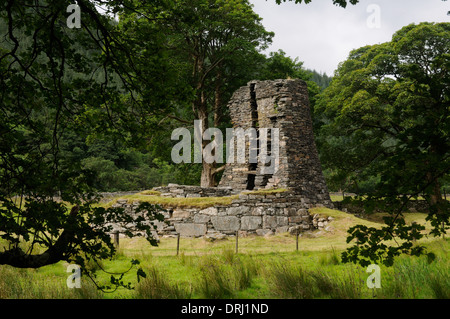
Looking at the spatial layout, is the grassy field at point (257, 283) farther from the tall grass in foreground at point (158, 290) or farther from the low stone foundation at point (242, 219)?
the low stone foundation at point (242, 219)

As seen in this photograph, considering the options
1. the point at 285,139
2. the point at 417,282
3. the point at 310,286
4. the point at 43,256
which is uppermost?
the point at 285,139

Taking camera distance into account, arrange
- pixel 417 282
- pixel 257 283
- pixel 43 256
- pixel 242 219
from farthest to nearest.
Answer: pixel 242 219 → pixel 257 283 → pixel 417 282 → pixel 43 256

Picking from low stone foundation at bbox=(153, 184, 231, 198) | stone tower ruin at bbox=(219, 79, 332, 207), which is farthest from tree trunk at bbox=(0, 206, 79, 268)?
stone tower ruin at bbox=(219, 79, 332, 207)

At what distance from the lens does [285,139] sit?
1540 cm

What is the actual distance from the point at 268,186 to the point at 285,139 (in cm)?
231

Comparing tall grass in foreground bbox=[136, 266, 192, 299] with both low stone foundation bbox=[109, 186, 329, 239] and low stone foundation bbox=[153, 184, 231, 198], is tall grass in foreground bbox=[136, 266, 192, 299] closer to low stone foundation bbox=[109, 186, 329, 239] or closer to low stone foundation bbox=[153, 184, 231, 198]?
low stone foundation bbox=[109, 186, 329, 239]

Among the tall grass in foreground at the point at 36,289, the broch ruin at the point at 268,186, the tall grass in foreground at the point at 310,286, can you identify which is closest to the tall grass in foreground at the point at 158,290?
the tall grass in foreground at the point at 36,289

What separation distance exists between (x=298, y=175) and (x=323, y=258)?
7.29 meters

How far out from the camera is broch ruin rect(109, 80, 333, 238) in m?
13.3

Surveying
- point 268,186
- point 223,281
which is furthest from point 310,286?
point 268,186

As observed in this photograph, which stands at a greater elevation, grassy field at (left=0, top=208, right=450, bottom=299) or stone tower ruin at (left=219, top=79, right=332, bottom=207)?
stone tower ruin at (left=219, top=79, right=332, bottom=207)

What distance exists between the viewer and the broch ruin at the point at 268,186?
43.8 ft

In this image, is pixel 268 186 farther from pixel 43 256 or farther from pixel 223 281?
pixel 43 256

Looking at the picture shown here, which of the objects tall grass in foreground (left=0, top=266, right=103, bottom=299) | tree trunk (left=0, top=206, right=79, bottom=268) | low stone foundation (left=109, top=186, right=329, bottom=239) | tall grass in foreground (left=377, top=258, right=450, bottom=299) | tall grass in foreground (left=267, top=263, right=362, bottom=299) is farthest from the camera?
low stone foundation (left=109, top=186, right=329, bottom=239)
